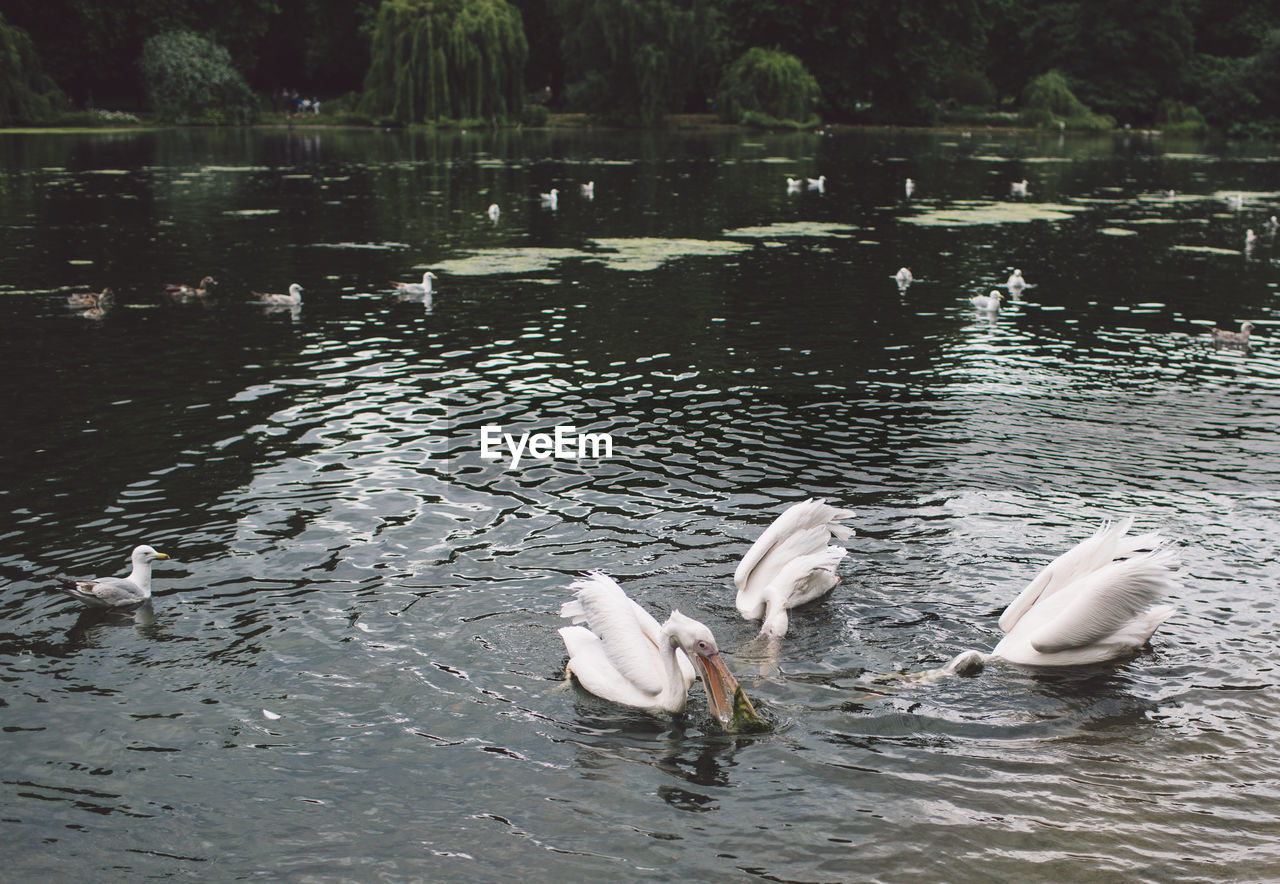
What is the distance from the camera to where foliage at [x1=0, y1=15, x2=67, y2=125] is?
2502 inches

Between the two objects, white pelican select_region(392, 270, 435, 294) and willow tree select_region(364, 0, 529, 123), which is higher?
willow tree select_region(364, 0, 529, 123)

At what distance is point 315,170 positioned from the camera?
46469 millimetres

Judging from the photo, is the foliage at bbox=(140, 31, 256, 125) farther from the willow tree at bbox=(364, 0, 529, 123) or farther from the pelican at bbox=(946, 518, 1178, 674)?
the pelican at bbox=(946, 518, 1178, 674)

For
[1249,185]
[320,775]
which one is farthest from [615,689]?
[1249,185]

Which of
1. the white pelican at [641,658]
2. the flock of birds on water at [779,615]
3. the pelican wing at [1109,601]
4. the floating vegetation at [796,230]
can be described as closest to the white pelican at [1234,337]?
the flock of birds on water at [779,615]

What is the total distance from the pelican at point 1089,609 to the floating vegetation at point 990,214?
26.0m

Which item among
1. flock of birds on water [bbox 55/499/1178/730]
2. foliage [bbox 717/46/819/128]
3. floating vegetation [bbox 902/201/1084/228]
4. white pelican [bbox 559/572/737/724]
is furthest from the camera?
foliage [bbox 717/46/819/128]

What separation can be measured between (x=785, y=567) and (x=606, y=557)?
1.97m

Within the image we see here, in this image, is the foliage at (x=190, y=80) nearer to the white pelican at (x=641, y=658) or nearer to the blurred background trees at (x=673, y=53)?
the blurred background trees at (x=673, y=53)

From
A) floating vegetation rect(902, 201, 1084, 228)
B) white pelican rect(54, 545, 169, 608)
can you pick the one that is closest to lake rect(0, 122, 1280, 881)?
white pelican rect(54, 545, 169, 608)

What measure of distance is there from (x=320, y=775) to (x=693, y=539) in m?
4.58

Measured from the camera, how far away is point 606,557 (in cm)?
1038

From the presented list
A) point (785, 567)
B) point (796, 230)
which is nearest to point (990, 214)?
point (796, 230)
